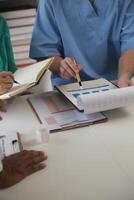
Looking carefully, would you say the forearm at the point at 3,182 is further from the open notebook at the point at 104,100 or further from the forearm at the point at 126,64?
the forearm at the point at 126,64

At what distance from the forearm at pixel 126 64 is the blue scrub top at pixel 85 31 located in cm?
3

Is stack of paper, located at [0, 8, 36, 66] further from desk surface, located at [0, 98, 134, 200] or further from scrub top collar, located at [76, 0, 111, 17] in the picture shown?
desk surface, located at [0, 98, 134, 200]

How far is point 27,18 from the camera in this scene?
1932mm

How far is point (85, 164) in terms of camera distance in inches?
31.2

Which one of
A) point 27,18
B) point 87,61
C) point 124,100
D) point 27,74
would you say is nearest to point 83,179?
point 124,100

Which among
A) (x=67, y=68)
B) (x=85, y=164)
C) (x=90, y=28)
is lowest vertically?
(x=85, y=164)

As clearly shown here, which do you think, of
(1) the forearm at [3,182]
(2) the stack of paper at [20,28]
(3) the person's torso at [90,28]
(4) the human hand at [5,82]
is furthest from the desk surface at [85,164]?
(2) the stack of paper at [20,28]

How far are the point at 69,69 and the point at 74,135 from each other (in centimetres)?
35

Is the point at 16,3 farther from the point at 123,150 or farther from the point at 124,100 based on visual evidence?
the point at 123,150

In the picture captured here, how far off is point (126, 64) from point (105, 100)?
1.47 ft

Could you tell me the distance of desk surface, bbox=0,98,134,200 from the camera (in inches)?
27.5

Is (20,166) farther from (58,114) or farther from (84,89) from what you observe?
(84,89)

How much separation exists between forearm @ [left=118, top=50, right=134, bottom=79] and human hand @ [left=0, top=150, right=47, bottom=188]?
2.05ft

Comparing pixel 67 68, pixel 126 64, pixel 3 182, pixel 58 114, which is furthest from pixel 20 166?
pixel 126 64
